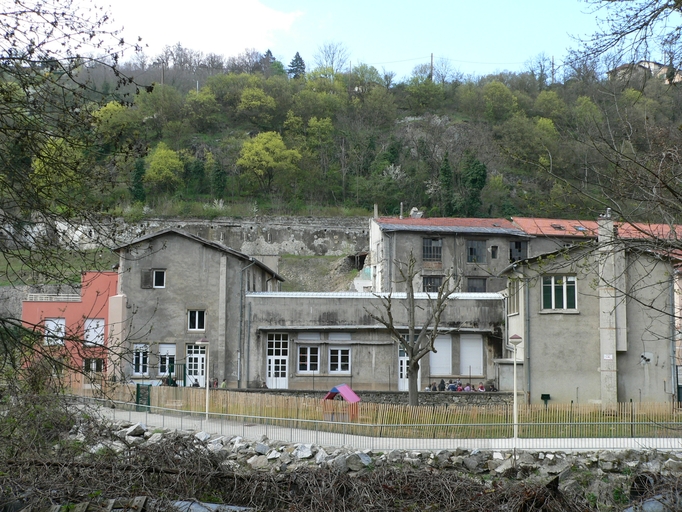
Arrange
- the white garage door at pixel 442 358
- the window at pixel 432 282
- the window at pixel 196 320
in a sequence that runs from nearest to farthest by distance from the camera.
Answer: the white garage door at pixel 442 358 < the window at pixel 196 320 < the window at pixel 432 282

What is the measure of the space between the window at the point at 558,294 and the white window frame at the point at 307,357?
11216 millimetres

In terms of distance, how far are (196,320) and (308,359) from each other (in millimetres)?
5700

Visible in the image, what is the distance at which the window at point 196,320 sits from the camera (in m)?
39.0

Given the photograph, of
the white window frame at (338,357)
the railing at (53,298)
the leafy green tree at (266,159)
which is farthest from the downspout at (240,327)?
the leafy green tree at (266,159)

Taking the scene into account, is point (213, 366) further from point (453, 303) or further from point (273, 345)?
point (453, 303)

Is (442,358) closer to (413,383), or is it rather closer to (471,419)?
(413,383)

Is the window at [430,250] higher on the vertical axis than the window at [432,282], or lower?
higher

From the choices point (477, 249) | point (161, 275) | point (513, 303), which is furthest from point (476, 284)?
point (161, 275)

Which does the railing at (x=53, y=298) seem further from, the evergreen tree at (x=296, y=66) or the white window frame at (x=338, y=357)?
the evergreen tree at (x=296, y=66)

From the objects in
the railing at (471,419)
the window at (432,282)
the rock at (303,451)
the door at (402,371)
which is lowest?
the rock at (303,451)

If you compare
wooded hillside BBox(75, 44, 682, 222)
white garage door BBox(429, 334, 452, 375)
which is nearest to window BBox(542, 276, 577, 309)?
white garage door BBox(429, 334, 452, 375)

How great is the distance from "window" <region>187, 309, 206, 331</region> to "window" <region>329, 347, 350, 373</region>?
6.28 m

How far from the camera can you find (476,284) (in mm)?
51594

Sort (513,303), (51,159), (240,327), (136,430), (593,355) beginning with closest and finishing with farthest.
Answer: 1. (51,159)
2. (136,430)
3. (593,355)
4. (513,303)
5. (240,327)
